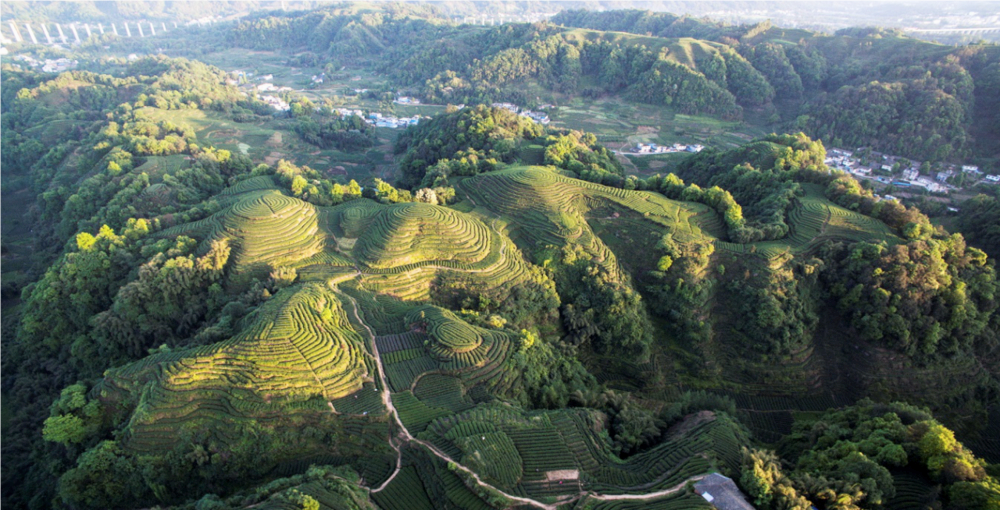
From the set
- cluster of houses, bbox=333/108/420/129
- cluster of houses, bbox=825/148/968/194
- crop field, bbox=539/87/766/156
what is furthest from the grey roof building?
cluster of houses, bbox=333/108/420/129

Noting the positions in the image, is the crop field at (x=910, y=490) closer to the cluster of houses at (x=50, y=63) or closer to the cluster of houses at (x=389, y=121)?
the cluster of houses at (x=389, y=121)

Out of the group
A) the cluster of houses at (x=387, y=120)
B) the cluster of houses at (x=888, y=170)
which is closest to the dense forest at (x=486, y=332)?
the cluster of houses at (x=888, y=170)

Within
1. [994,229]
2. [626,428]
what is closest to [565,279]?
[626,428]

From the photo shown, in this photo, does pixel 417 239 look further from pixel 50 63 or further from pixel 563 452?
pixel 50 63

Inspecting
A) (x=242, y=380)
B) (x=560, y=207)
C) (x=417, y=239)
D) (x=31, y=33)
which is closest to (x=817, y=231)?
(x=560, y=207)

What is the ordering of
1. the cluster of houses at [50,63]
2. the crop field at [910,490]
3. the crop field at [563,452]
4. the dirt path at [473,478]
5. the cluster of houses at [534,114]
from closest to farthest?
the crop field at [910,490], the dirt path at [473,478], the crop field at [563,452], the cluster of houses at [534,114], the cluster of houses at [50,63]

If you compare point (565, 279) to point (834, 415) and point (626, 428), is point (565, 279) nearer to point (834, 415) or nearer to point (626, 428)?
point (626, 428)
